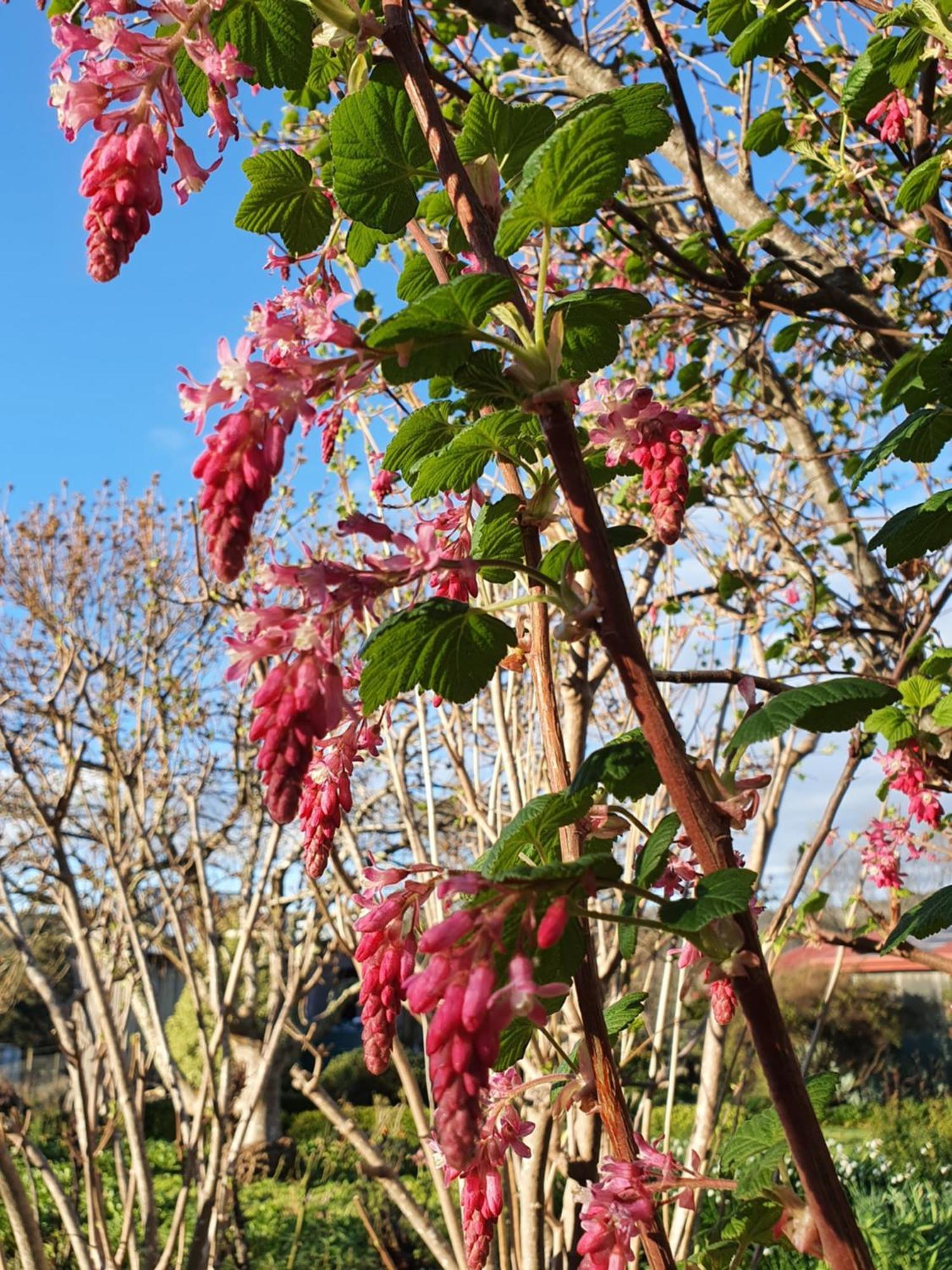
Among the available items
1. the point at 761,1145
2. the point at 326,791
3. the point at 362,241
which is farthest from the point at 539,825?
the point at 362,241

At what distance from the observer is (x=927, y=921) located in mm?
999

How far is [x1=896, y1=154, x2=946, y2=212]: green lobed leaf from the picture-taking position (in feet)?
6.27

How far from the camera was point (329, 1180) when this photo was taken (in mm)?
11047

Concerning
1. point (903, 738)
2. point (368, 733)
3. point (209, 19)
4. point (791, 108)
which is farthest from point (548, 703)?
point (791, 108)

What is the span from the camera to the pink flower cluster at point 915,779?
254 cm

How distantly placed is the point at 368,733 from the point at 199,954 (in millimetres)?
11121

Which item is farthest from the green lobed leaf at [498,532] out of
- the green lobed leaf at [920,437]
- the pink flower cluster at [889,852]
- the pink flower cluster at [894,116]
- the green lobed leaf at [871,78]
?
the pink flower cluster at [889,852]

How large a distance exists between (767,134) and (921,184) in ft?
2.81

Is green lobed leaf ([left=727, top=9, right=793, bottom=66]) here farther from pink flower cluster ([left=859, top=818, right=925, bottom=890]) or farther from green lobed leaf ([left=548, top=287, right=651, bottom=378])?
pink flower cluster ([left=859, top=818, right=925, bottom=890])

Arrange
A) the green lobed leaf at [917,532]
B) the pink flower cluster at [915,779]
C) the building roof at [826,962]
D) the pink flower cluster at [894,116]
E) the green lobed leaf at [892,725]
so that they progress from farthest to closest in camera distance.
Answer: the building roof at [826,962]
the pink flower cluster at [894,116]
the pink flower cluster at [915,779]
the green lobed leaf at [892,725]
the green lobed leaf at [917,532]

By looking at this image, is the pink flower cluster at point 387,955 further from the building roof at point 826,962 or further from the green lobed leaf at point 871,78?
the building roof at point 826,962

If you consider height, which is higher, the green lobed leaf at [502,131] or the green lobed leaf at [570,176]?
the green lobed leaf at [502,131]

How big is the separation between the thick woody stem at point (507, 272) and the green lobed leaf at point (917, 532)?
546 mm

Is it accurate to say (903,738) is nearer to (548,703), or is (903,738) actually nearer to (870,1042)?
(548,703)
